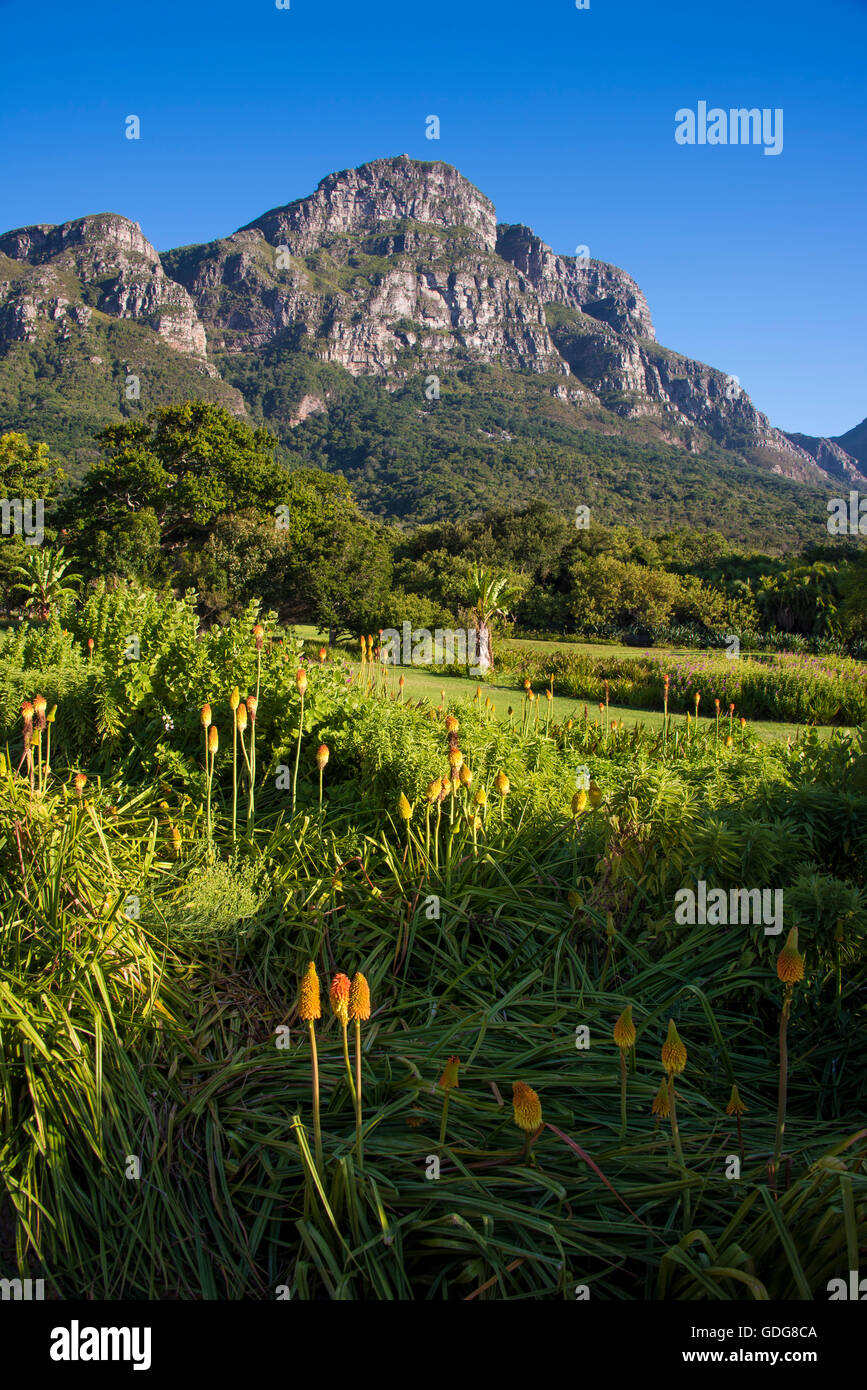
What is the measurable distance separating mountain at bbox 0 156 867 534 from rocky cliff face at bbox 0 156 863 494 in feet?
1.72

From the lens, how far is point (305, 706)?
4.27 metres

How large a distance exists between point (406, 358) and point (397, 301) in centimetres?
2706

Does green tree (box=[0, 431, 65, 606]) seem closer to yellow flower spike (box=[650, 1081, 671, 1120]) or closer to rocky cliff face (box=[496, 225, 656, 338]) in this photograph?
yellow flower spike (box=[650, 1081, 671, 1120])

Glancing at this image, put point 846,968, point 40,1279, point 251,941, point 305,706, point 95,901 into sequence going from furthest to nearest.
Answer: point 305,706, point 251,941, point 95,901, point 846,968, point 40,1279

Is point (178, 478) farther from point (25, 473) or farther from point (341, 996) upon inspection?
point (341, 996)

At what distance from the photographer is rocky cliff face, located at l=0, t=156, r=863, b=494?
10800 cm

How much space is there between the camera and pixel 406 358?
12006 cm

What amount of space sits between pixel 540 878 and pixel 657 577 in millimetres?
25843

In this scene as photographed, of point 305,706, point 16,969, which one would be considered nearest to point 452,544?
point 305,706

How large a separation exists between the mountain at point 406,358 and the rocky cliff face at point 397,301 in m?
0.52

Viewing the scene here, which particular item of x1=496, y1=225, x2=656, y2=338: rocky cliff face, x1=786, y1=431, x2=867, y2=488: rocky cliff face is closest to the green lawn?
x1=786, y1=431, x2=867, y2=488: rocky cliff face

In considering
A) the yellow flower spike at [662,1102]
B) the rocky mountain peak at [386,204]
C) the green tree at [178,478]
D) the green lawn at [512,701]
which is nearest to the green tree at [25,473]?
the green tree at [178,478]

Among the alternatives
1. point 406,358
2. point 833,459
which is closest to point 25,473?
point 406,358
